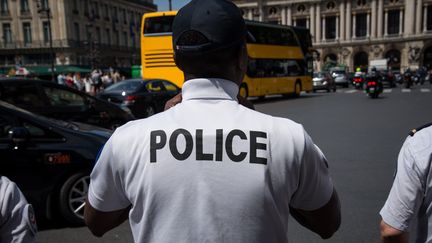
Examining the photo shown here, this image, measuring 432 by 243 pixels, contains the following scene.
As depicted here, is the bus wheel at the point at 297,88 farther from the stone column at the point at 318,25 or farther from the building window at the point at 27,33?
the stone column at the point at 318,25

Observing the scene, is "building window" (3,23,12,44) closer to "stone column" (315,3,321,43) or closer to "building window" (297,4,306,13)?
"building window" (297,4,306,13)

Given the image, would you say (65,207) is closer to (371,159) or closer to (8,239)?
(8,239)

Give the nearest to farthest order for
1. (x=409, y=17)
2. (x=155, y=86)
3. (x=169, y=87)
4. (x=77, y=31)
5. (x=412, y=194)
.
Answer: (x=412, y=194) < (x=155, y=86) < (x=169, y=87) < (x=77, y=31) < (x=409, y=17)

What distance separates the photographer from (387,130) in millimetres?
9789

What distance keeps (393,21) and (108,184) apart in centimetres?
7922

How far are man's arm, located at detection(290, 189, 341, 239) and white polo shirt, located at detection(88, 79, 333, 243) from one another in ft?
0.23

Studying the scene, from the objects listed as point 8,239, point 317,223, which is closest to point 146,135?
point 317,223

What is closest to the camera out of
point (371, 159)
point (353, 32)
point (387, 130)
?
point (371, 159)

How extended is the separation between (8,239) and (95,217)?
515 millimetres

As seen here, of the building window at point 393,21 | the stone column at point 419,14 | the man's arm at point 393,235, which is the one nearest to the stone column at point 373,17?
the building window at point 393,21

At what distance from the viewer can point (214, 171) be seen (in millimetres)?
1245

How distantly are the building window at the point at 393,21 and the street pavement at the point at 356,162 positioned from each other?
6437cm

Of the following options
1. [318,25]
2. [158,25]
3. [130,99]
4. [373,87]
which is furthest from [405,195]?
[318,25]

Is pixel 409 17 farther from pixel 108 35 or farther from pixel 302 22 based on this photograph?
pixel 108 35
